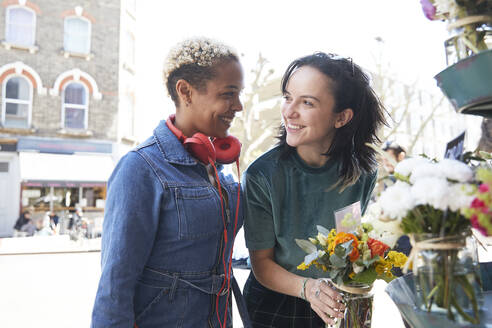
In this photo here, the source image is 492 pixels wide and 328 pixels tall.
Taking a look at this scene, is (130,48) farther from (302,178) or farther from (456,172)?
(456,172)

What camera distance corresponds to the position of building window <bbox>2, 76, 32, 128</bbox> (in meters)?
14.3

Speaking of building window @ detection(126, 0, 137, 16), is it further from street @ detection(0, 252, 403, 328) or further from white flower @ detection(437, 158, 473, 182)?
white flower @ detection(437, 158, 473, 182)

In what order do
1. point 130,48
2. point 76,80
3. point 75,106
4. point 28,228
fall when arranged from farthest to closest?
point 130,48 → point 76,80 → point 75,106 → point 28,228

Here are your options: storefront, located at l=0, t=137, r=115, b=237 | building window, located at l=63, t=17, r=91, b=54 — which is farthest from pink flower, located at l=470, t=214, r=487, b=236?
building window, located at l=63, t=17, r=91, b=54

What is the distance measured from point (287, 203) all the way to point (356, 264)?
1.79 ft

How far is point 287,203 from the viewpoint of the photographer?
6.04ft

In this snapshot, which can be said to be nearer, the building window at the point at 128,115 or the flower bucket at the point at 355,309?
the flower bucket at the point at 355,309

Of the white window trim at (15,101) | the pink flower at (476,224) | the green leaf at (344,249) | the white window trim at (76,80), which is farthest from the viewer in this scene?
the white window trim at (76,80)

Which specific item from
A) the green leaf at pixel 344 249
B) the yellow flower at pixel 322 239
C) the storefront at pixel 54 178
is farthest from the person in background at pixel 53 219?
the green leaf at pixel 344 249

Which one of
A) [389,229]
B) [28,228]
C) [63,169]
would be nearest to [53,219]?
[28,228]

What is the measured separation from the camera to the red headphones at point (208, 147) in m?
1.67

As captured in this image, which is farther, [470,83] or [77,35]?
[77,35]

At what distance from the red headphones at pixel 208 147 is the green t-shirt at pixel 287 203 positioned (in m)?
0.13

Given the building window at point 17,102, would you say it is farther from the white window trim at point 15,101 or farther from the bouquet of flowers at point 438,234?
the bouquet of flowers at point 438,234
